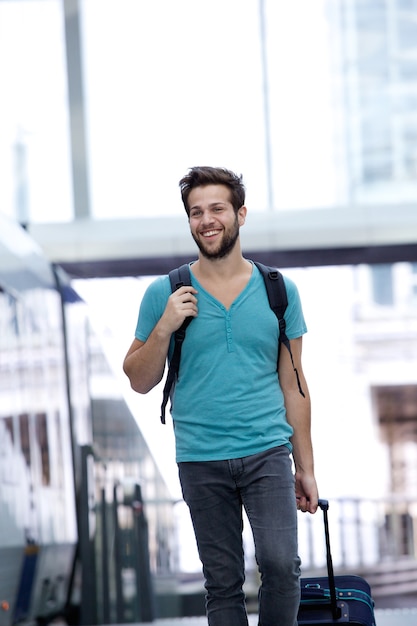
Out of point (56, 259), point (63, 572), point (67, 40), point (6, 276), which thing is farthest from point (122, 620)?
point (67, 40)

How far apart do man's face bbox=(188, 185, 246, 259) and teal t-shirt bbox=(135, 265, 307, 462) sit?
0.37 ft

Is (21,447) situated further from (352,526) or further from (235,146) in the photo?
(352,526)

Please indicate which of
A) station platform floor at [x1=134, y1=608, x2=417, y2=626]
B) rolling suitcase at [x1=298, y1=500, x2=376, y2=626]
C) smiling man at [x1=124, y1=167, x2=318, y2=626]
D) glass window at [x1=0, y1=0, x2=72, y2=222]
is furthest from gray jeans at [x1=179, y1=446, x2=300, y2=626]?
glass window at [x1=0, y1=0, x2=72, y2=222]

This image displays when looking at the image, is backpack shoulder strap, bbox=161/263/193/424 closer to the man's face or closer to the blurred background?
the man's face

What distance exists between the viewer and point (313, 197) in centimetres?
1152

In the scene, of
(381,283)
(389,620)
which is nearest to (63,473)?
(389,620)

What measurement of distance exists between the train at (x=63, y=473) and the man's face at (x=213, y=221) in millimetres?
2681

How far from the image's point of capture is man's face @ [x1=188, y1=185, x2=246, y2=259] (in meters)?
2.99

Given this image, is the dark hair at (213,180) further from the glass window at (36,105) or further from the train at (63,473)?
the glass window at (36,105)

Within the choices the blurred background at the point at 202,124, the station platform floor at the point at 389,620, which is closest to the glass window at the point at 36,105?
the blurred background at the point at 202,124

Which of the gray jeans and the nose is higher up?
the nose

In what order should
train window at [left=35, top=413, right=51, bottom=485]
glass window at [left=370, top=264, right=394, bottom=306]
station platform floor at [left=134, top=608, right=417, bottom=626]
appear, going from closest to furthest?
station platform floor at [left=134, top=608, right=417, bottom=626], train window at [left=35, top=413, right=51, bottom=485], glass window at [left=370, top=264, right=394, bottom=306]

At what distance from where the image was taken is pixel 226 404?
117 inches

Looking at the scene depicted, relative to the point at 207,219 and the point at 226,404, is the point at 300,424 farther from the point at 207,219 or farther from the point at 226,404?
the point at 207,219
